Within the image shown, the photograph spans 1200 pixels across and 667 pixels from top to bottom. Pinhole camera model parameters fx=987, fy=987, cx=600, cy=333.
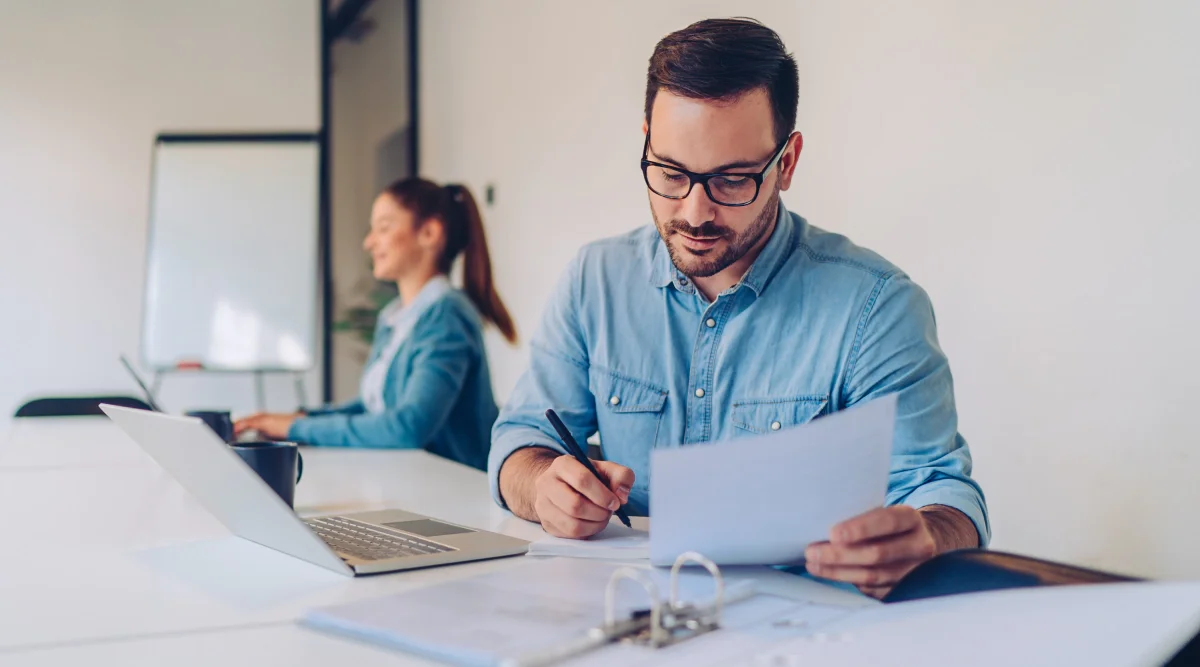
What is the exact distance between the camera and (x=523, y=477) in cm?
131

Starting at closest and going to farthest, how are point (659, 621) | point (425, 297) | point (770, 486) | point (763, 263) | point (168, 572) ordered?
point (659, 621)
point (770, 486)
point (168, 572)
point (763, 263)
point (425, 297)

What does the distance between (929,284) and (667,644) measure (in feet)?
5.27

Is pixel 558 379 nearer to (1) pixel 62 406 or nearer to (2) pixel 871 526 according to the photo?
(2) pixel 871 526

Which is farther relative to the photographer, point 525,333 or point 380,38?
point 380,38

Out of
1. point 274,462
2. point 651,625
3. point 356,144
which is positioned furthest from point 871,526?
point 356,144

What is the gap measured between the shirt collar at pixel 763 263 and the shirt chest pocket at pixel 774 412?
0.17m

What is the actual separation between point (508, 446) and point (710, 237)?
0.41 m

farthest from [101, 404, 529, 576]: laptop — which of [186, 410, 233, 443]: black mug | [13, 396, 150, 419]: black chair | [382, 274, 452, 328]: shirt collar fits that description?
[13, 396, 150, 419]: black chair

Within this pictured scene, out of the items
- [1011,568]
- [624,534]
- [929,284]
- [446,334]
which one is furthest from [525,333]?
[1011,568]

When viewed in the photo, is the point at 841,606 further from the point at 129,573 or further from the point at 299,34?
the point at 299,34

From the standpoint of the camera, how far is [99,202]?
196 inches

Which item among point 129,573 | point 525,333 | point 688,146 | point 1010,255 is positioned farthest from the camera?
point 525,333

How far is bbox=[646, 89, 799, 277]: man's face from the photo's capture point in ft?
4.30

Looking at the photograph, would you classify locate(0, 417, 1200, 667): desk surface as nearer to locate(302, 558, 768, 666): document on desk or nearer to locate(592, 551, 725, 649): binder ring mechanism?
locate(302, 558, 768, 666): document on desk
